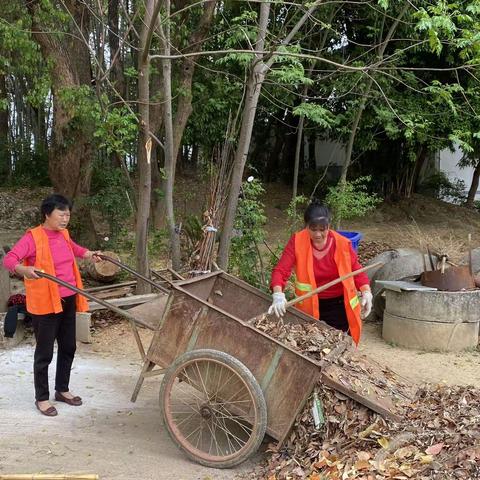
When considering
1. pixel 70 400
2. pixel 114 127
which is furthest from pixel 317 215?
pixel 114 127

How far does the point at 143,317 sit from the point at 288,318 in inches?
40.5

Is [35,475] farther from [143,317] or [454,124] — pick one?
[454,124]

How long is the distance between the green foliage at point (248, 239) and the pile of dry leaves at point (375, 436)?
3.20m

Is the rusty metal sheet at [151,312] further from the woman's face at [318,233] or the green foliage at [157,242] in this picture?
the green foliage at [157,242]

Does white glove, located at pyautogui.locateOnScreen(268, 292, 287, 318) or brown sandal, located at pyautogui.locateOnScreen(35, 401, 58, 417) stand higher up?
white glove, located at pyautogui.locateOnScreen(268, 292, 287, 318)

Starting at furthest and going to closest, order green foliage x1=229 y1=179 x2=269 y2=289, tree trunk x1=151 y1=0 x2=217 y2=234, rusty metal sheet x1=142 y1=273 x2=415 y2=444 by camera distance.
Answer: tree trunk x1=151 y1=0 x2=217 y2=234 < green foliage x1=229 y1=179 x2=269 y2=289 < rusty metal sheet x1=142 y1=273 x2=415 y2=444

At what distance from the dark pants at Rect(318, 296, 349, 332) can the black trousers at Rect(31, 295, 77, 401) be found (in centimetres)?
186

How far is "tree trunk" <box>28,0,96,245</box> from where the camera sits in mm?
6777

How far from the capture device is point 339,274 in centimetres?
389

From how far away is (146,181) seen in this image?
6.05 metres

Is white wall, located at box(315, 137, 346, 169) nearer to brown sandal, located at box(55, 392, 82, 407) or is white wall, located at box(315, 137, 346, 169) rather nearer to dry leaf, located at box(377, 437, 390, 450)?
brown sandal, located at box(55, 392, 82, 407)

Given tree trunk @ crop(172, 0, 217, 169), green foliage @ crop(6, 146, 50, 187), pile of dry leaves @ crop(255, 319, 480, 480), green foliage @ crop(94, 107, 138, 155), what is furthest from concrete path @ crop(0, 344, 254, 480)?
green foliage @ crop(6, 146, 50, 187)

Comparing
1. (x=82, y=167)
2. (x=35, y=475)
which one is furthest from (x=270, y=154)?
(x=35, y=475)

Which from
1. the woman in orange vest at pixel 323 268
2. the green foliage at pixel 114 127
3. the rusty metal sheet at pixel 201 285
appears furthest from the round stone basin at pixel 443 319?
the green foliage at pixel 114 127
